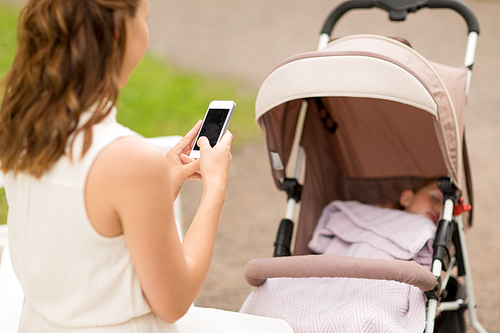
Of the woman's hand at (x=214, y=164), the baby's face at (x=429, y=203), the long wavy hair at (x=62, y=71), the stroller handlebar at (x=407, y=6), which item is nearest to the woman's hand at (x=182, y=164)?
the woman's hand at (x=214, y=164)

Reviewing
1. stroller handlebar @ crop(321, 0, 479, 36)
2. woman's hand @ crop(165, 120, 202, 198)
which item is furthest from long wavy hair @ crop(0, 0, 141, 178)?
stroller handlebar @ crop(321, 0, 479, 36)

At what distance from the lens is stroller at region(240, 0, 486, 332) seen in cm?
151

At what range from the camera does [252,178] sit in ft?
11.8

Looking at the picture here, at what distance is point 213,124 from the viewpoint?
1.43m

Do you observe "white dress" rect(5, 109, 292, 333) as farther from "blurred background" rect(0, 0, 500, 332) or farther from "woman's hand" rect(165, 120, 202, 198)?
"blurred background" rect(0, 0, 500, 332)

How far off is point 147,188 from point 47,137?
7.8 inches

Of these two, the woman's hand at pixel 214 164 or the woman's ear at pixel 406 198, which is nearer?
the woman's hand at pixel 214 164

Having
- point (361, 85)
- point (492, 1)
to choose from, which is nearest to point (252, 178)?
point (361, 85)

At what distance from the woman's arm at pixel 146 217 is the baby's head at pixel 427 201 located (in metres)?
1.37

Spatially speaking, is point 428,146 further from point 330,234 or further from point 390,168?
point 330,234

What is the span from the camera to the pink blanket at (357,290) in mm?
1431

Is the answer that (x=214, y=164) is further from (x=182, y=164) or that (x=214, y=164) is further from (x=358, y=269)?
(x=358, y=269)

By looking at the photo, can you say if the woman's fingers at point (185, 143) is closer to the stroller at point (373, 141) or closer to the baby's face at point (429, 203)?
the stroller at point (373, 141)

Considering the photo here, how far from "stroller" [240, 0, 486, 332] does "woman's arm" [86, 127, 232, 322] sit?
1.86 feet
